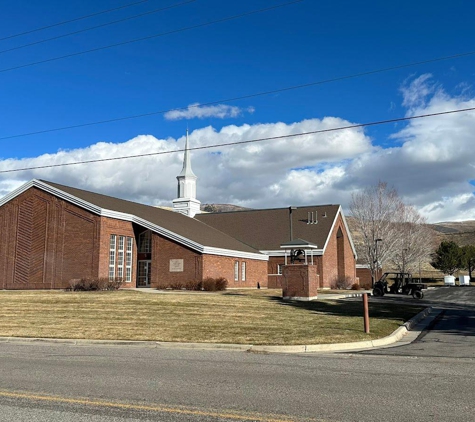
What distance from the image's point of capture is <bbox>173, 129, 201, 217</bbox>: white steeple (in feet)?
167

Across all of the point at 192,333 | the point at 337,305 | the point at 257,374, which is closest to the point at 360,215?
the point at 337,305

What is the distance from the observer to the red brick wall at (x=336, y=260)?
43562mm

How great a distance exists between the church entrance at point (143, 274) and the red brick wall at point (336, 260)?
14.7 meters

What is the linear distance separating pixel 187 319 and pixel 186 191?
34045 millimetres

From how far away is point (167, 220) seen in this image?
40281 mm

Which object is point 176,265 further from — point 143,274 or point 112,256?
point 112,256

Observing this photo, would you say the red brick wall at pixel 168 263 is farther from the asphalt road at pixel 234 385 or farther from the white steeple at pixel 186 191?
the asphalt road at pixel 234 385

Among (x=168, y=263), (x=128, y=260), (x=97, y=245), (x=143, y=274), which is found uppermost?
(x=97, y=245)

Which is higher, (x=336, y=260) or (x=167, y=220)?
(x=167, y=220)

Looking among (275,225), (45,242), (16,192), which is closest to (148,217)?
(45,242)

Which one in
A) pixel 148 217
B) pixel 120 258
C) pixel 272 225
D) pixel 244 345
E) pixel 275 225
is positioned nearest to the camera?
pixel 244 345

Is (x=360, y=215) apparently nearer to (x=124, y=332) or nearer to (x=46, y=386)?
(x=124, y=332)

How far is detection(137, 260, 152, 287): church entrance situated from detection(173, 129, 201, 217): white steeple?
46.3ft

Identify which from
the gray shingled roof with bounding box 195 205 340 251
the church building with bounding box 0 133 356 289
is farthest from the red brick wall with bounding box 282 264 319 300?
the gray shingled roof with bounding box 195 205 340 251
